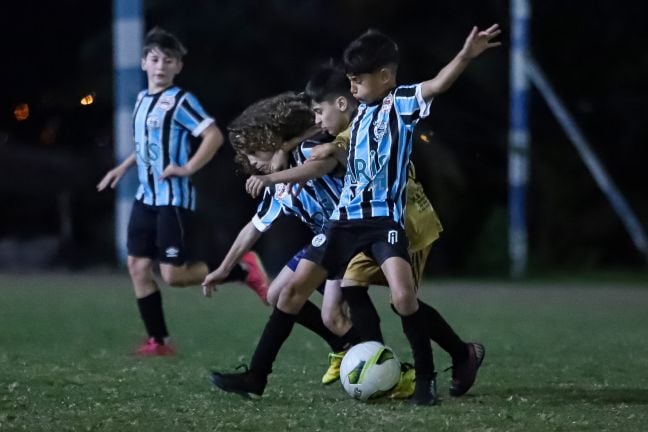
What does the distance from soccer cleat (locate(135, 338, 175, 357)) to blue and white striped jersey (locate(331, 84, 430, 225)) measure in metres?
2.43

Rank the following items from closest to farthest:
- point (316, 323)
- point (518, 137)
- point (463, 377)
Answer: point (463, 377), point (316, 323), point (518, 137)

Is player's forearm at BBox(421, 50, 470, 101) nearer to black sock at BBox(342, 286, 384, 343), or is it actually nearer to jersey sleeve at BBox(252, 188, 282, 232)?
black sock at BBox(342, 286, 384, 343)

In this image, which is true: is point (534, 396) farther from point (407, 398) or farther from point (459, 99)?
point (459, 99)

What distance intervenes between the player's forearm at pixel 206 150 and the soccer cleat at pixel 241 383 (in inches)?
91.7

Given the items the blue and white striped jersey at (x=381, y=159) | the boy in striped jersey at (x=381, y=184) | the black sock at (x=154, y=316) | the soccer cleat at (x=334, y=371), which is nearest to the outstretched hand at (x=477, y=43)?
the boy in striped jersey at (x=381, y=184)

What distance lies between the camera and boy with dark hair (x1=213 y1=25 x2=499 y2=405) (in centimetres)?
585

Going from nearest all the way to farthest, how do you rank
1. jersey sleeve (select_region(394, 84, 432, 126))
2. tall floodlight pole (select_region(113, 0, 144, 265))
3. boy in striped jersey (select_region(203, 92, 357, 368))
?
jersey sleeve (select_region(394, 84, 432, 126)) → boy in striped jersey (select_region(203, 92, 357, 368)) → tall floodlight pole (select_region(113, 0, 144, 265))

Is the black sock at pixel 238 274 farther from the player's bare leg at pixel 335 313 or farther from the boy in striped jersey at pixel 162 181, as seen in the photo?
the player's bare leg at pixel 335 313

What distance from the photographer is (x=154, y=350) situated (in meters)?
8.05

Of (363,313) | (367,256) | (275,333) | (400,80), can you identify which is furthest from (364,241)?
(400,80)

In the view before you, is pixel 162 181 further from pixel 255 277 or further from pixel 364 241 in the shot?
pixel 364 241

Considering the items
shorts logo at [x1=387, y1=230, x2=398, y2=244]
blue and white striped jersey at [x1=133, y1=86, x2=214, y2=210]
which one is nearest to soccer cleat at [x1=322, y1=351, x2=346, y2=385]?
shorts logo at [x1=387, y1=230, x2=398, y2=244]

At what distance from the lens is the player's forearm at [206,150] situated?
320 inches

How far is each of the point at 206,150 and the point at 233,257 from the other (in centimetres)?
186
